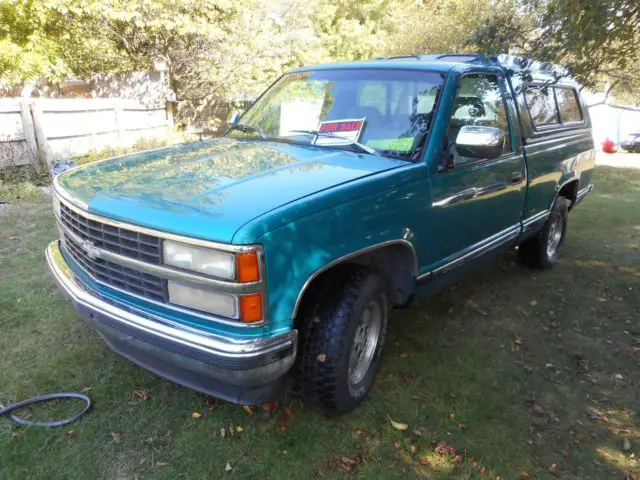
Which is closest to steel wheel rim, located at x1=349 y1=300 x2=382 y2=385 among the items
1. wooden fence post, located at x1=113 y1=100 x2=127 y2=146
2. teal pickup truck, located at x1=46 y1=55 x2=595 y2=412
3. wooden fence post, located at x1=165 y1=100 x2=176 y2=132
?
teal pickup truck, located at x1=46 y1=55 x2=595 y2=412

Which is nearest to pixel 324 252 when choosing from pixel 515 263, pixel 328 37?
pixel 515 263

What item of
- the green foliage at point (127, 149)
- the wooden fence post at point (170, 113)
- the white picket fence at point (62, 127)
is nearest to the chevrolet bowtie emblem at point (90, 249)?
the green foliage at point (127, 149)

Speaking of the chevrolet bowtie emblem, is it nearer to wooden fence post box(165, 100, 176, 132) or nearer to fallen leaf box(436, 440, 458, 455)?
fallen leaf box(436, 440, 458, 455)

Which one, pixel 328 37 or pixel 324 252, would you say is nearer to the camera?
pixel 324 252

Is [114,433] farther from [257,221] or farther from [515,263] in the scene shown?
[515,263]

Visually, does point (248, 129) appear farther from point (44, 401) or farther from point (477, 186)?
point (44, 401)

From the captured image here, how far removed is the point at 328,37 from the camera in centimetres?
2131

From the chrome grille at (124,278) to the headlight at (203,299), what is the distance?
7 centimetres

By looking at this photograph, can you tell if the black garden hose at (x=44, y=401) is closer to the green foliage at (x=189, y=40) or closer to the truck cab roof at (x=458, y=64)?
the truck cab roof at (x=458, y=64)

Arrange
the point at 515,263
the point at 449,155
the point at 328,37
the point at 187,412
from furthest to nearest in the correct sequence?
the point at 328,37 < the point at 515,263 < the point at 449,155 < the point at 187,412

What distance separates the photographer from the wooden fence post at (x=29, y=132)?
8547mm

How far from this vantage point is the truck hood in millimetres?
2229

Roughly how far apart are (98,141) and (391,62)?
8098mm

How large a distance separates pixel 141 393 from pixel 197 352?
1.05m
